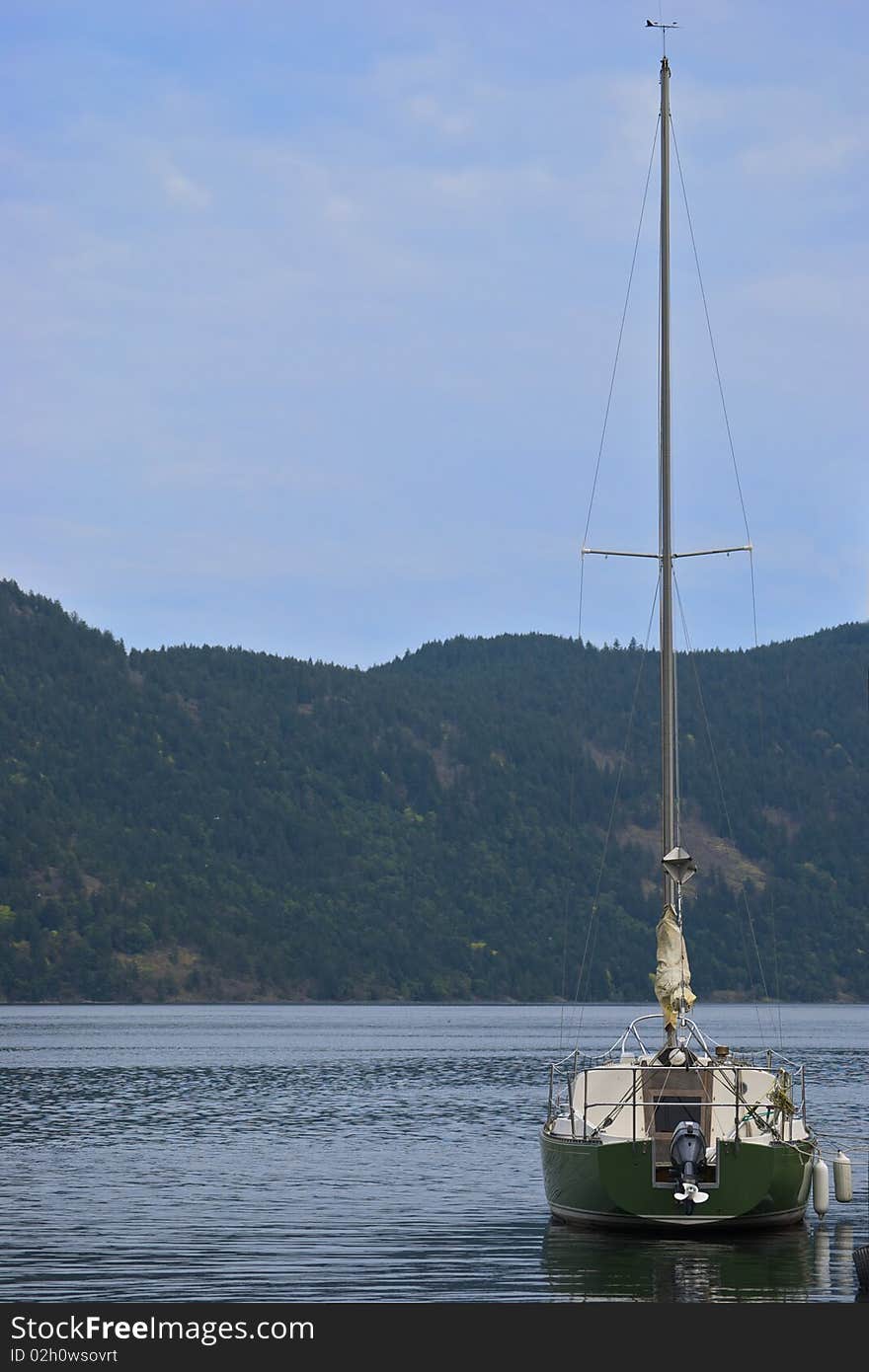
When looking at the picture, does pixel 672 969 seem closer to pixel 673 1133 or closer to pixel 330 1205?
pixel 673 1133

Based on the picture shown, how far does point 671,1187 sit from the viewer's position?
33875 millimetres

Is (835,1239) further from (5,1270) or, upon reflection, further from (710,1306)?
(5,1270)

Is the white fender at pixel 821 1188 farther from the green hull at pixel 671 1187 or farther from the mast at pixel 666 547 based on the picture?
the mast at pixel 666 547

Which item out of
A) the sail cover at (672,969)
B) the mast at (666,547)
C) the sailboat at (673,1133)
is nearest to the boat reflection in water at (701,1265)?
the sailboat at (673,1133)

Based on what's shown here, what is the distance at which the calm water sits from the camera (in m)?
31.2

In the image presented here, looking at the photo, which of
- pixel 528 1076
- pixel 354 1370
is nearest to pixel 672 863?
pixel 354 1370

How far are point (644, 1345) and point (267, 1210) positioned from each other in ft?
58.2

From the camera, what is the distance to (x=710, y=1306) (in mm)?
28984

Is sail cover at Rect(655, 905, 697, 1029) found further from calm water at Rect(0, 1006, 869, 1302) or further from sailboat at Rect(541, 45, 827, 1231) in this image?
calm water at Rect(0, 1006, 869, 1302)

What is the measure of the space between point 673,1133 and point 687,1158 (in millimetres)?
906

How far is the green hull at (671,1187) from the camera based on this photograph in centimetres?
3391

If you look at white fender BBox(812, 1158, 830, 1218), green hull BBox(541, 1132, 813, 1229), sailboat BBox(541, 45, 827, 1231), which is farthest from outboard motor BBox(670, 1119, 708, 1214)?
white fender BBox(812, 1158, 830, 1218)

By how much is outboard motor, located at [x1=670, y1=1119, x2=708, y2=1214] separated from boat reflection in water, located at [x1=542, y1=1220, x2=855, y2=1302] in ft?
3.31

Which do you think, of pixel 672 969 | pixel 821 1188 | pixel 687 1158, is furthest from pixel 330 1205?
pixel 687 1158
